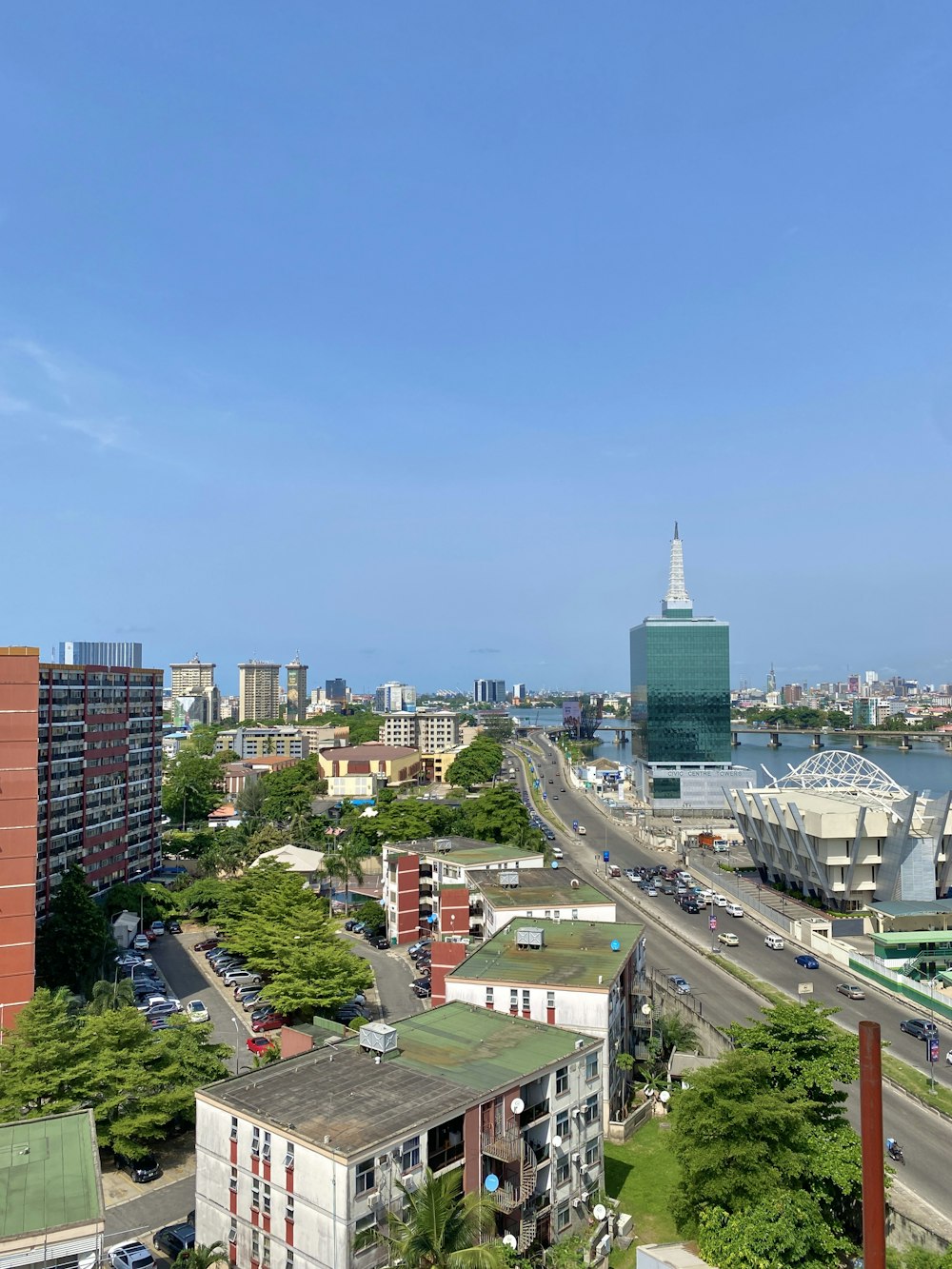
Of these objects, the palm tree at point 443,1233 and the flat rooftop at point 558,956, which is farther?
the flat rooftop at point 558,956

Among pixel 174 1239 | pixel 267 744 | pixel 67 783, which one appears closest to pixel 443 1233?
pixel 174 1239

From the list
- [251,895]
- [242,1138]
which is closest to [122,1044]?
[242,1138]

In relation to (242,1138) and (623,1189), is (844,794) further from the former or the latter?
(242,1138)

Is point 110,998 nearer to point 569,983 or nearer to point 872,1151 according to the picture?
point 569,983

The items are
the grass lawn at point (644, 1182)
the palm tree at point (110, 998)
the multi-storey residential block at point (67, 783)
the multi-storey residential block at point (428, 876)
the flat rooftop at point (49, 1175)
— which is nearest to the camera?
the flat rooftop at point (49, 1175)

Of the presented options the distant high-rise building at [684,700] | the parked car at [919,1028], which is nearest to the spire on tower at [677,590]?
the distant high-rise building at [684,700]

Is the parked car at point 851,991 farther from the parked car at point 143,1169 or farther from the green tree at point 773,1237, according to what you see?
the parked car at point 143,1169
